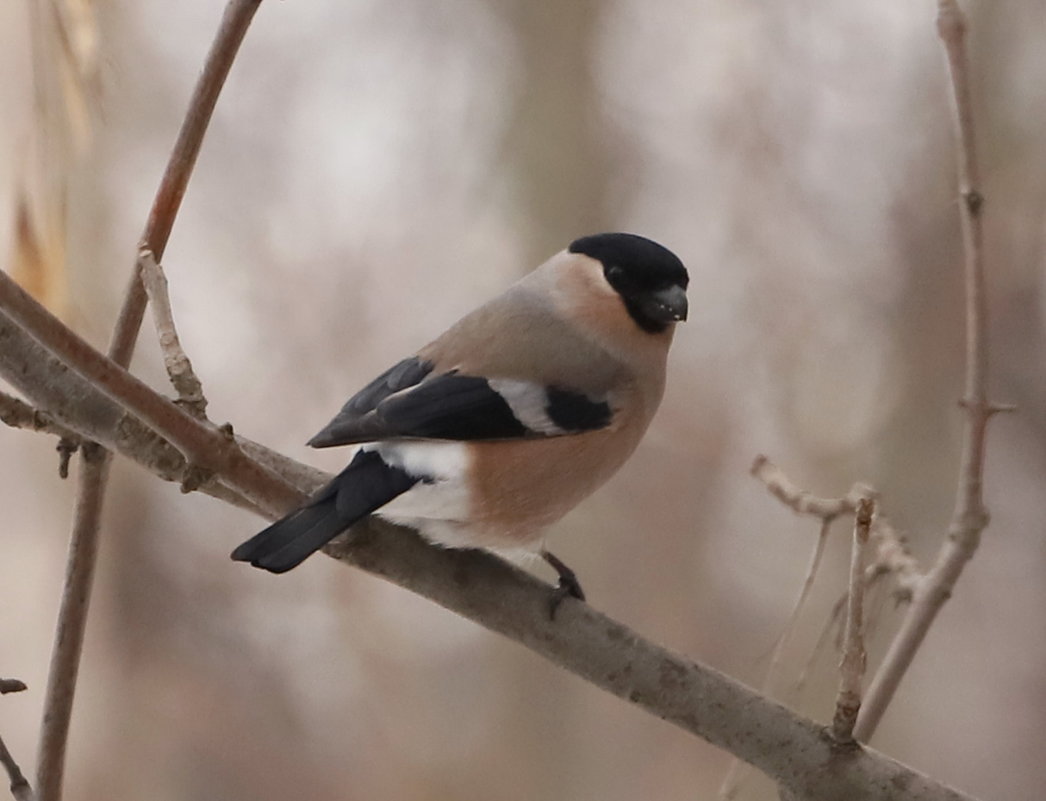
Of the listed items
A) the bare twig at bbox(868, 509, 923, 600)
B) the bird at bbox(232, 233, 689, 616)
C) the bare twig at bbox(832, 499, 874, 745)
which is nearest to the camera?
the bare twig at bbox(832, 499, 874, 745)

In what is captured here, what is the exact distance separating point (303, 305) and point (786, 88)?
995 mm

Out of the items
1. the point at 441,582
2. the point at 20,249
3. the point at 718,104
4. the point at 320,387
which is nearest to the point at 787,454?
the point at 718,104

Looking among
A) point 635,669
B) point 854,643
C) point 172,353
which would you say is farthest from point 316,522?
point 854,643

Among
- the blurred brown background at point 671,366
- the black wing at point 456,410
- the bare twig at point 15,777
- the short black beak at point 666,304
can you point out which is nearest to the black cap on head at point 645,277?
the short black beak at point 666,304

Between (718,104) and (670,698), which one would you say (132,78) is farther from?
(670,698)

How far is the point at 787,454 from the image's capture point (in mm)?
2215

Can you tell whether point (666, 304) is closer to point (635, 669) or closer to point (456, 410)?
point (456, 410)

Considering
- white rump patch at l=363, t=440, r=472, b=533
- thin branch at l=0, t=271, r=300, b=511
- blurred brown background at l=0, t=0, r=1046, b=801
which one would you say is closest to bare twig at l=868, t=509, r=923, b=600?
white rump patch at l=363, t=440, r=472, b=533

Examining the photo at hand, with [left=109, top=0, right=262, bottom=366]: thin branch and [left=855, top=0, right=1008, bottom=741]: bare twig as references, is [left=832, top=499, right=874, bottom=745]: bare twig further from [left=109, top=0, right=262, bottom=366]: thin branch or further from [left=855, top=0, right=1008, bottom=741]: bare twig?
[left=109, top=0, right=262, bottom=366]: thin branch

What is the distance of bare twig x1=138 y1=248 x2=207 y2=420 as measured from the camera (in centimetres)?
82

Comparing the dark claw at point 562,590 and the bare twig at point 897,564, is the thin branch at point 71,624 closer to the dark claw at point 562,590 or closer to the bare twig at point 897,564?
the dark claw at point 562,590

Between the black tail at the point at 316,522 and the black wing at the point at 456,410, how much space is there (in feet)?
0.29

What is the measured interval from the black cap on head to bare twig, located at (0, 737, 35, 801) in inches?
A: 29.9

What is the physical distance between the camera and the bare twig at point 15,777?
2.40 feet
